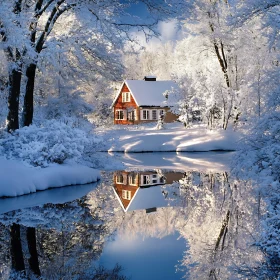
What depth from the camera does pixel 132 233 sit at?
8695 millimetres

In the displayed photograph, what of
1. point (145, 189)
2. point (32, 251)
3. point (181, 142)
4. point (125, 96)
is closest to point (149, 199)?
point (145, 189)

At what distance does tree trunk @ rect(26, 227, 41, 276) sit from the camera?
21.5ft

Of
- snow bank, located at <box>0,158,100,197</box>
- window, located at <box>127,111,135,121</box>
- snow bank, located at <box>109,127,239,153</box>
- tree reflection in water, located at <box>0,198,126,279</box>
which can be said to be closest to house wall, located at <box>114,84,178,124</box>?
window, located at <box>127,111,135,121</box>

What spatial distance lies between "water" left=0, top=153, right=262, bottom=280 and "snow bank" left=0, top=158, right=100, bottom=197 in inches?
17.5

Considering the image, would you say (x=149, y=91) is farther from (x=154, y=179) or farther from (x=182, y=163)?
(x=154, y=179)

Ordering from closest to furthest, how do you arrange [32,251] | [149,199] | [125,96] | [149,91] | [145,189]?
[32,251], [149,199], [145,189], [149,91], [125,96]

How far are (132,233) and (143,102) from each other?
50.7 m

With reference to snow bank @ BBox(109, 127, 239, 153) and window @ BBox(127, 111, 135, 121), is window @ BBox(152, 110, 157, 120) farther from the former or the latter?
snow bank @ BBox(109, 127, 239, 153)

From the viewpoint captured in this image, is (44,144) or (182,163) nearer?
(44,144)

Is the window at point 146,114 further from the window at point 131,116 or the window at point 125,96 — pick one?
the window at point 125,96

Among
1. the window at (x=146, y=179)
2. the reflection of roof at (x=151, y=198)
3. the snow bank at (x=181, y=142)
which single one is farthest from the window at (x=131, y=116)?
the reflection of roof at (x=151, y=198)

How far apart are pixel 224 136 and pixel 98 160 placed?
18604 millimetres

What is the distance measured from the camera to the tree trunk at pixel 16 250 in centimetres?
669

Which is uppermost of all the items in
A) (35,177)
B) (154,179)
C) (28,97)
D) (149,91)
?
(149,91)
